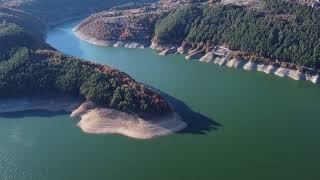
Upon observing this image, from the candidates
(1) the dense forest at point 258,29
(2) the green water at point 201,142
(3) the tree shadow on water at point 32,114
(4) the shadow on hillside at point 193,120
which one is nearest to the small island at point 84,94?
(3) the tree shadow on water at point 32,114

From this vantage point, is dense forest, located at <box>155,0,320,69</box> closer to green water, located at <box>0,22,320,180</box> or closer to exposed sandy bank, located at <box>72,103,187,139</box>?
green water, located at <box>0,22,320,180</box>

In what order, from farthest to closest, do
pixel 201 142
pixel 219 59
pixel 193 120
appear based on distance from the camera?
pixel 219 59, pixel 193 120, pixel 201 142

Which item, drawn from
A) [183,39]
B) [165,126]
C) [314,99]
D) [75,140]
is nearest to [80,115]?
[75,140]

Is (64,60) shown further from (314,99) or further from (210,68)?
(314,99)

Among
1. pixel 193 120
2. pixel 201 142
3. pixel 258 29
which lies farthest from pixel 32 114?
pixel 258 29

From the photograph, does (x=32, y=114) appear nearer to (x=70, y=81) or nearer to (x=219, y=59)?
(x=70, y=81)

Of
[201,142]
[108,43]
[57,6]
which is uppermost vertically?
[57,6]

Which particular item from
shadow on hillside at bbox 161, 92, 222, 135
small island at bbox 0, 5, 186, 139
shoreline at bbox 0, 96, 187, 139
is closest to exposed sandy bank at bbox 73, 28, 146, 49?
small island at bbox 0, 5, 186, 139
